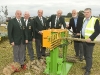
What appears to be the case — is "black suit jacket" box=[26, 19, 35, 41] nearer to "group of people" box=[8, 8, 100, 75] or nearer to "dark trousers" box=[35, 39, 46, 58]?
"group of people" box=[8, 8, 100, 75]

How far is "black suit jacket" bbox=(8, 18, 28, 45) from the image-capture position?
6.41 meters

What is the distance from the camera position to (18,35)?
21.5 ft

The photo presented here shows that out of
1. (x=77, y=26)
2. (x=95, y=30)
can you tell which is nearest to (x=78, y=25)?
(x=77, y=26)

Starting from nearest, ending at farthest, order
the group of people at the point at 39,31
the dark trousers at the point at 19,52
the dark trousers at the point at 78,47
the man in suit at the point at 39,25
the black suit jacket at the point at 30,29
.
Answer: the group of people at the point at 39,31, the dark trousers at the point at 19,52, the black suit jacket at the point at 30,29, the man in suit at the point at 39,25, the dark trousers at the point at 78,47

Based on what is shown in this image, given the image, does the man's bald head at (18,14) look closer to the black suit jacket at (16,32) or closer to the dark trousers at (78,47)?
the black suit jacket at (16,32)

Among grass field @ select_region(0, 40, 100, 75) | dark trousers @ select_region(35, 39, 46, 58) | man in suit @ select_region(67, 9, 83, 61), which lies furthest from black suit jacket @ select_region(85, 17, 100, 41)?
dark trousers @ select_region(35, 39, 46, 58)

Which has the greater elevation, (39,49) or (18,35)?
(18,35)

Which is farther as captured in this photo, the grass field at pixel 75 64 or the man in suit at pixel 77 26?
the man in suit at pixel 77 26

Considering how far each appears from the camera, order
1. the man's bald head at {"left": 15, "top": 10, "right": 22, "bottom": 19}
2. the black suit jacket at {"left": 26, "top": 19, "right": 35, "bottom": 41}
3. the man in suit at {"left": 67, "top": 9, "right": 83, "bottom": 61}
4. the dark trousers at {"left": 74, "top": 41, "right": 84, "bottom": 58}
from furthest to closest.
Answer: the dark trousers at {"left": 74, "top": 41, "right": 84, "bottom": 58} → the man in suit at {"left": 67, "top": 9, "right": 83, "bottom": 61} → the black suit jacket at {"left": 26, "top": 19, "right": 35, "bottom": 41} → the man's bald head at {"left": 15, "top": 10, "right": 22, "bottom": 19}

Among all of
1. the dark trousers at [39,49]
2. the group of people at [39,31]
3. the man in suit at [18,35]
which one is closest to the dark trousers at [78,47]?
the group of people at [39,31]

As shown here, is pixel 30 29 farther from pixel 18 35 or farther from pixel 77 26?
pixel 77 26

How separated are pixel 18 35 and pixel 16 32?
4.7 inches

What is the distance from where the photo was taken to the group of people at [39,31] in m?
5.74

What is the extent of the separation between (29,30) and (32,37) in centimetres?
33
